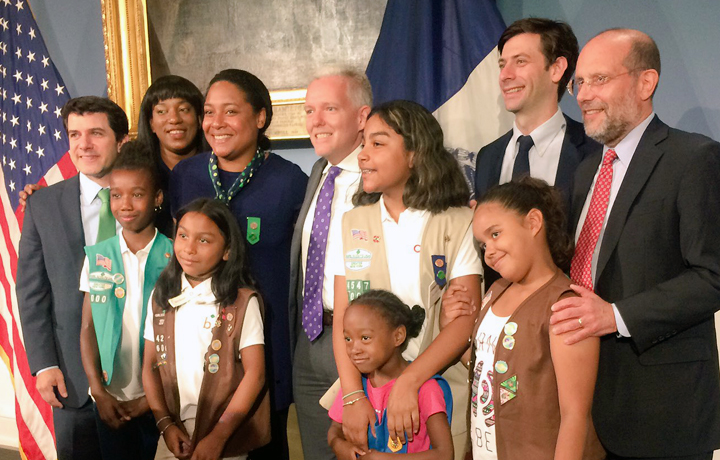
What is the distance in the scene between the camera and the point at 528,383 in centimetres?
196

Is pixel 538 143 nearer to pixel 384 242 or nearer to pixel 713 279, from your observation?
pixel 384 242

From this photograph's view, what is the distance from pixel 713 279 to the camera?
192 cm

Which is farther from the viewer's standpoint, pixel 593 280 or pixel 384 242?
pixel 384 242

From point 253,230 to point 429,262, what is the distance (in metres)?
0.81

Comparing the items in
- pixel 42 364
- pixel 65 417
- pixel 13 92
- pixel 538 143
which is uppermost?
pixel 13 92

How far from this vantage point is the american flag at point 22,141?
405 centimetres

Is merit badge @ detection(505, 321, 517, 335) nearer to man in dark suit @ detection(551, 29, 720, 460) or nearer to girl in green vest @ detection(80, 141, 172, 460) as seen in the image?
man in dark suit @ detection(551, 29, 720, 460)

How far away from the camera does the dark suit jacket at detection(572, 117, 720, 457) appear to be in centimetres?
195

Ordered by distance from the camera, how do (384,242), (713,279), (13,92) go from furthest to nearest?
(13,92) → (384,242) → (713,279)

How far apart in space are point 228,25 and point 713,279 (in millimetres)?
2888

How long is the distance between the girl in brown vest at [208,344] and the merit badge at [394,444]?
0.63m

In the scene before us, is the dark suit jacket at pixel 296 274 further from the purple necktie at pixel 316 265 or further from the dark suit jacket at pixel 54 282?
the dark suit jacket at pixel 54 282

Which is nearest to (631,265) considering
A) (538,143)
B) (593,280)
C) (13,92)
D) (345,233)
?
(593,280)

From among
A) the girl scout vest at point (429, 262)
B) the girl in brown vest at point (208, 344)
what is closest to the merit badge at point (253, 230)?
the girl in brown vest at point (208, 344)
